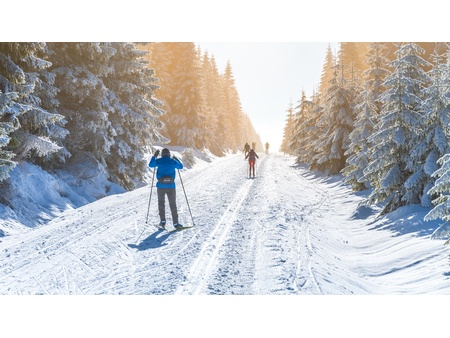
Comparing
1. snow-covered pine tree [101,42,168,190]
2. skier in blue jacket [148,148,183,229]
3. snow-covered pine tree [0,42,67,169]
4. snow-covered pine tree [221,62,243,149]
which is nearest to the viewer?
skier in blue jacket [148,148,183,229]

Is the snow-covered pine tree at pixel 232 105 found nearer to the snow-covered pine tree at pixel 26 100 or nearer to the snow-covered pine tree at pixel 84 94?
the snow-covered pine tree at pixel 84 94

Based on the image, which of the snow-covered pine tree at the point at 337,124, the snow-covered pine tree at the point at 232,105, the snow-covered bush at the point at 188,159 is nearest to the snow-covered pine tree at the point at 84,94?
the snow-covered bush at the point at 188,159

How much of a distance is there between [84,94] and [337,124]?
14.8 meters

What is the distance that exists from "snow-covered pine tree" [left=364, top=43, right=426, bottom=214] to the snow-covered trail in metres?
1.18

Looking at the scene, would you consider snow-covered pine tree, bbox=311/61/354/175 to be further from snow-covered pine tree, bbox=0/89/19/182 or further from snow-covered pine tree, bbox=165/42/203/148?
snow-covered pine tree, bbox=165/42/203/148

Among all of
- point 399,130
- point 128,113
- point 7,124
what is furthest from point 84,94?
point 399,130

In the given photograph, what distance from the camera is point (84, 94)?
13.7 meters

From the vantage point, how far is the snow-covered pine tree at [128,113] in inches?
619

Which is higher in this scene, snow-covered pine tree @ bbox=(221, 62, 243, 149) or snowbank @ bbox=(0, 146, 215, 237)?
snow-covered pine tree @ bbox=(221, 62, 243, 149)

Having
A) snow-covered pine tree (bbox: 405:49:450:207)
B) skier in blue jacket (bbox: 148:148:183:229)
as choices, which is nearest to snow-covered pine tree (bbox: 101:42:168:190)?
skier in blue jacket (bbox: 148:148:183:229)

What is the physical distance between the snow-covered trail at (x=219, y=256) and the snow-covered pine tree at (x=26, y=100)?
248 cm

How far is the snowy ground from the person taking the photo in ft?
17.3

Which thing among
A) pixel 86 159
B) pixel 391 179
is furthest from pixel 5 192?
pixel 391 179
